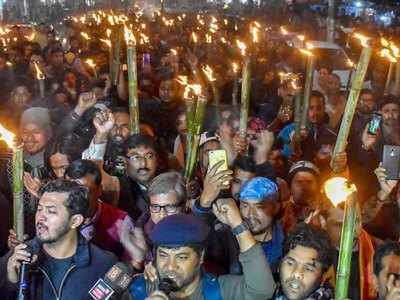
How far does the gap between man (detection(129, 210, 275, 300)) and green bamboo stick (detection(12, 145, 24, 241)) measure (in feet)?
2.05

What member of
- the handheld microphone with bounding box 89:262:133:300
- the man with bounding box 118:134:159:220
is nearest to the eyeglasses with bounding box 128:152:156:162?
the man with bounding box 118:134:159:220

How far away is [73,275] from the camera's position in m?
3.53

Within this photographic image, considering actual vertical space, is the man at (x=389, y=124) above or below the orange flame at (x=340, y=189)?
below

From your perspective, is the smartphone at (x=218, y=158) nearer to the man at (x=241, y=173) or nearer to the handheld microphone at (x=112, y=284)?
the man at (x=241, y=173)

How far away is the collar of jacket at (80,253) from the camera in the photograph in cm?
343

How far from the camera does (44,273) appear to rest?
11.2ft

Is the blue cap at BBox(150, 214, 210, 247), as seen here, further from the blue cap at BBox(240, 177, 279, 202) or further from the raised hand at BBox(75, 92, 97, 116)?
the raised hand at BBox(75, 92, 97, 116)

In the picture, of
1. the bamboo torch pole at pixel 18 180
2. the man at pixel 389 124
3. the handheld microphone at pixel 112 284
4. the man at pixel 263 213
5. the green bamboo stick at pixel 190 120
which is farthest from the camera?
the man at pixel 389 124

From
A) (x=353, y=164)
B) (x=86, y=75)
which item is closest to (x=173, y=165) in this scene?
(x=353, y=164)

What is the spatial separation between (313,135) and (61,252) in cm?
354

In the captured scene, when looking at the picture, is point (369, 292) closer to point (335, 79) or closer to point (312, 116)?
point (312, 116)

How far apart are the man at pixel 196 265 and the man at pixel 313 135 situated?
278 centimetres

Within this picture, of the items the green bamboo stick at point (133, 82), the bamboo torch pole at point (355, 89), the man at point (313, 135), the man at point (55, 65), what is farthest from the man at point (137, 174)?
the man at point (55, 65)

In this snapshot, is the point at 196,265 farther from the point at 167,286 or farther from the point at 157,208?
the point at 157,208
